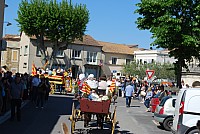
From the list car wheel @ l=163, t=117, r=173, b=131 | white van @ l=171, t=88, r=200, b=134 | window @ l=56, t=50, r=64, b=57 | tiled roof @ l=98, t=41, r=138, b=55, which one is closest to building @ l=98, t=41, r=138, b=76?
tiled roof @ l=98, t=41, r=138, b=55

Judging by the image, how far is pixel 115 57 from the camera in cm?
7269

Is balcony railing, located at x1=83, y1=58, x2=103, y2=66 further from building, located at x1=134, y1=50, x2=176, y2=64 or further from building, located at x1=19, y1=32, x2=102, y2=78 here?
building, located at x1=134, y1=50, x2=176, y2=64

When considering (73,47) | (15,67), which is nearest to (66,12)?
(73,47)

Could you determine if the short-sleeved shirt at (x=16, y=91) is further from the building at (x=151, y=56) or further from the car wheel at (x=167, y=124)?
the building at (x=151, y=56)

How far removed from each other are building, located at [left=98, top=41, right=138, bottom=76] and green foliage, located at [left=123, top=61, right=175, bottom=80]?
2.08 m

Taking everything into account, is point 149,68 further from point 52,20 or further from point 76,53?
point 52,20

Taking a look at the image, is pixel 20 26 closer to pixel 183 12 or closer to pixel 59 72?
pixel 59 72

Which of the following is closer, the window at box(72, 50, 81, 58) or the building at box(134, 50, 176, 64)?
the window at box(72, 50, 81, 58)

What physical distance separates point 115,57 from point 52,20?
83.7 ft

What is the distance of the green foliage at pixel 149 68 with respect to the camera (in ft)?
215

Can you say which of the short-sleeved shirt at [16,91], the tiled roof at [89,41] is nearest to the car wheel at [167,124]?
the short-sleeved shirt at [16,91]

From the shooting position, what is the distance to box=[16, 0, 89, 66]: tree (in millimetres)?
48906

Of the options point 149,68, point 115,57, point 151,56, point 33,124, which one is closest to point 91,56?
point 115,57

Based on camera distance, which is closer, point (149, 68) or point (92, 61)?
point (92, 61)
